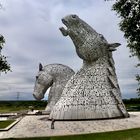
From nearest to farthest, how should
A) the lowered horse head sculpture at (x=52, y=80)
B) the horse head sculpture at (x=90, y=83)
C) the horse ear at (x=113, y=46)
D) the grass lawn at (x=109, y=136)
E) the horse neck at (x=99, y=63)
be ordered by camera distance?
the grass lawn at (x=109, y=136), the horse head sculpture at (x=90, y=83), the horse neck at (x=99, y=63), the horse ear at (x=113, y=46), the lowered horse head sculpture at (x=52, y=80)

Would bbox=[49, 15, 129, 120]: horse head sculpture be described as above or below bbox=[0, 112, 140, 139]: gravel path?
above

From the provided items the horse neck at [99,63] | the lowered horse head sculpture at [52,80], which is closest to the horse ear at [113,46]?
the horse neck at [99,63]

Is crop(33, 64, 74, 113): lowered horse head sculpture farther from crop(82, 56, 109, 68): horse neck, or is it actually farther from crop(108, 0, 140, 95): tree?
crop(108, 0, 140, 95): tree

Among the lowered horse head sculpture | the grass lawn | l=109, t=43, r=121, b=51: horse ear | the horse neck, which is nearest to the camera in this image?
the grass lawn

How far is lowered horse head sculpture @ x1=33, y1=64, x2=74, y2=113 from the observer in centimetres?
3088

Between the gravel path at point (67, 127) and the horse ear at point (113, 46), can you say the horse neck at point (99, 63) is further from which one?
the gravel path at point (67, 127)

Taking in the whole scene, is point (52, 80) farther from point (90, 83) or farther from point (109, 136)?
point (109, 136)

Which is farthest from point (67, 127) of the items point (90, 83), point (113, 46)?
point (113, 46)

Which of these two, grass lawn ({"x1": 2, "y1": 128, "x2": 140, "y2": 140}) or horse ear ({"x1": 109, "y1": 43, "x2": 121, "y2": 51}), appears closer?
Result: grass lawn ({"x1": 2, "y1": 128, "x2": 140, "y2": 140})

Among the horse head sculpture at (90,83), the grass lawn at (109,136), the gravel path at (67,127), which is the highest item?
the horse head sculpture at (90,83)

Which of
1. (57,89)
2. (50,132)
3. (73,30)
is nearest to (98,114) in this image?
(50,132)

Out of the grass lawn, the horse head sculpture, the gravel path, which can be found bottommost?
the grass lawn

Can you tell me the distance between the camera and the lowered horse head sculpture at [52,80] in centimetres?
3088

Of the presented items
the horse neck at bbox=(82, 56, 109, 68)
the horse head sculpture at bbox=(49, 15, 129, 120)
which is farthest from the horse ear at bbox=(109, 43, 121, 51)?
the horse neck at bbox=(82, 56, 109, 68)
